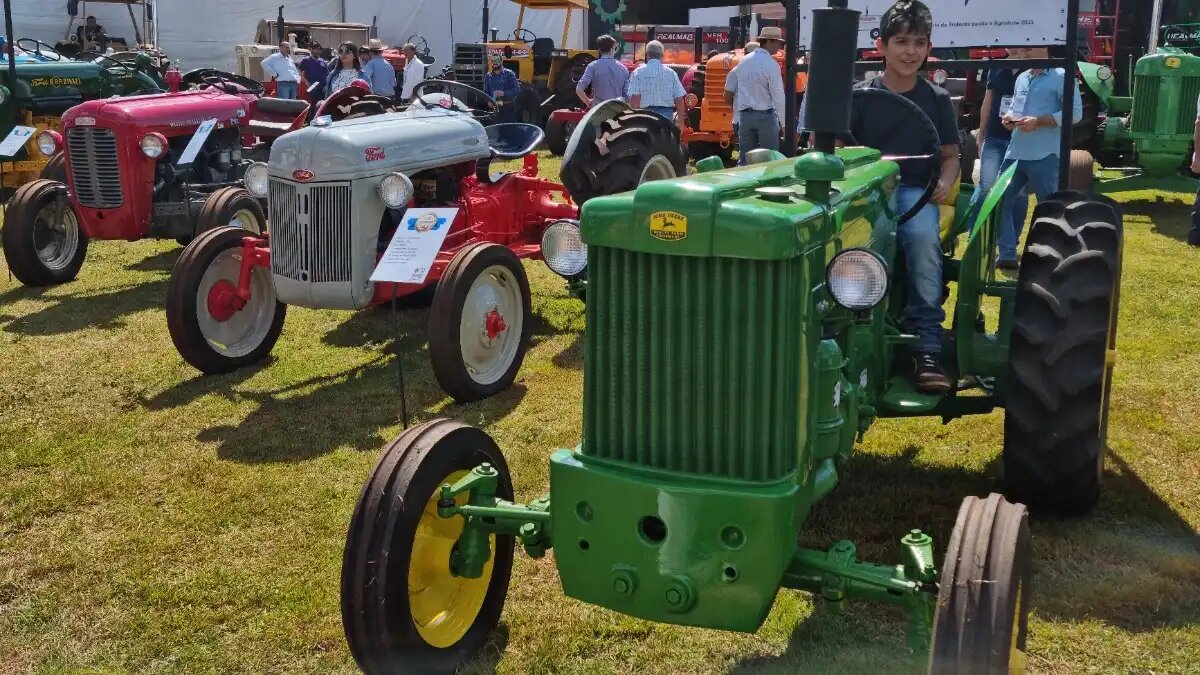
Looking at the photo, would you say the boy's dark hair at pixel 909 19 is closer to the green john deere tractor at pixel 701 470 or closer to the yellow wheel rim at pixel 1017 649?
the green john deere tractor at pixel 701 470

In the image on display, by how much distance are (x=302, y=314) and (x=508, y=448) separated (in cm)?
288

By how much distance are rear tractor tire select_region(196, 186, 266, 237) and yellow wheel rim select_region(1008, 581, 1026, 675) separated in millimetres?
5865

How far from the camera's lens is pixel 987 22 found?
486 centimetres

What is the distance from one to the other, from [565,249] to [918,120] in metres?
1.43

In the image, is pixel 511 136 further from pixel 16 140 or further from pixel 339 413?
pixel 16 140

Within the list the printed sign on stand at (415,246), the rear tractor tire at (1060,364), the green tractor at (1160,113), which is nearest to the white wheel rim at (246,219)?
the printed sign on stand at (415,246)

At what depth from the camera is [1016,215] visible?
775 centimetres

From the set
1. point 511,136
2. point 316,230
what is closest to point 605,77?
point 511,136

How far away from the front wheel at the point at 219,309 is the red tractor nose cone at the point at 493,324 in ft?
4.20

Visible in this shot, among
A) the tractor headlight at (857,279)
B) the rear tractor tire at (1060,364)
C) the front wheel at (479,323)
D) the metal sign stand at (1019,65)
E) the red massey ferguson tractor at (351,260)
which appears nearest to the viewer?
the tractor headlight at (857,279)

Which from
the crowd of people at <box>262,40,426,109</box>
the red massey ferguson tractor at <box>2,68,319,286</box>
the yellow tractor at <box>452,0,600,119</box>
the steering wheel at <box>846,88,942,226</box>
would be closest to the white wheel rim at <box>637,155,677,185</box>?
the red massey ferguson tractor at <box>2,68,319,286</box>

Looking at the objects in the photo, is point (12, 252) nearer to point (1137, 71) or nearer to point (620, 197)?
point (620, 197)

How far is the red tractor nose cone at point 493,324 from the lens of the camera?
5391 millimetres

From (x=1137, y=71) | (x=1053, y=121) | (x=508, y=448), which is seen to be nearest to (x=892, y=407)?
(x=508, y=448)
